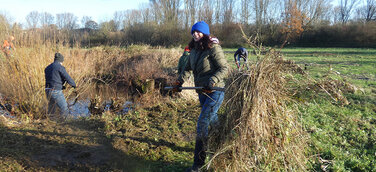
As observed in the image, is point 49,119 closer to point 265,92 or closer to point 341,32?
point 265,92

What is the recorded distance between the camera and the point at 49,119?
4852 mm

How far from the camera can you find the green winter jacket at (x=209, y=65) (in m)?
2.88

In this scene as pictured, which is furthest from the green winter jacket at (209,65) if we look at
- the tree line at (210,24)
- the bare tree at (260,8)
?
the bare tree at (260,8)

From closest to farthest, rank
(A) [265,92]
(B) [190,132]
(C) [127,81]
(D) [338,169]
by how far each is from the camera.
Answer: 1. (A) [265,92]
2. (D) [338,169]
3. (B) [190,132]
4. (C) [127,81]

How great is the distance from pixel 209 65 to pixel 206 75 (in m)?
0.14

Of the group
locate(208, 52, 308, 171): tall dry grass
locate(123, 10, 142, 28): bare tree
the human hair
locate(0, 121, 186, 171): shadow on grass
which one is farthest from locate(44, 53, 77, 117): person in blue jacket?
locate(123, 10, 142, 28): bare tree

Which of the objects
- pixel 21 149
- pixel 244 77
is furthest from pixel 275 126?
pixel 21 149

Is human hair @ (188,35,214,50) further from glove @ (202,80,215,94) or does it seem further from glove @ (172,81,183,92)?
glove @ (172,81,183,92)

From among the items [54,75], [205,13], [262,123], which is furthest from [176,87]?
[205,13]

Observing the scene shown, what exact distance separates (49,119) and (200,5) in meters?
27.5

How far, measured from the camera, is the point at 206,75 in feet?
9.95

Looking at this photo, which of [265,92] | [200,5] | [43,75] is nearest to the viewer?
[265,92]

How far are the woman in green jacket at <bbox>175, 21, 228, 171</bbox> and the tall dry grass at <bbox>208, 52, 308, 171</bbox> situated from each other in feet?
1.17

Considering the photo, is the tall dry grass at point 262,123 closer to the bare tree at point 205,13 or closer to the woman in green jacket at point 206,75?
the woman in green jacket at point 206,75
